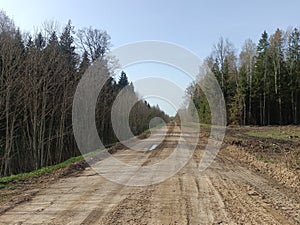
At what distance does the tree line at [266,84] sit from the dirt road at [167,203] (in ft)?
130

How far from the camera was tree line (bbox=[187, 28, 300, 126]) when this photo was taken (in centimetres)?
4697

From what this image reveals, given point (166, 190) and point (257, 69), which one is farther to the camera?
point (257, 69)

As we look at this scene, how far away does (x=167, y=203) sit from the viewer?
603 centimetres

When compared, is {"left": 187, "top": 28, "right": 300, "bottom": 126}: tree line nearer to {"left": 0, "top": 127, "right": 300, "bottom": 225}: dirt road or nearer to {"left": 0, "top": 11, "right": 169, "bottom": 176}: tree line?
{"left": 0, "top": 11, "right": 169, "bottom": 176}: tree line

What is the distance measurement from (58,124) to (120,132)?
1376 centimetres

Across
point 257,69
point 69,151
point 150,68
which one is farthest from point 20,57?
point 257,69

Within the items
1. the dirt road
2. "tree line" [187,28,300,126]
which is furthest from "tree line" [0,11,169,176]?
"tree line" [187,28,300,126]

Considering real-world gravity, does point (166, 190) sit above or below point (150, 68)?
below

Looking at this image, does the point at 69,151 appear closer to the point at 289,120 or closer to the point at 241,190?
the point at 241,190

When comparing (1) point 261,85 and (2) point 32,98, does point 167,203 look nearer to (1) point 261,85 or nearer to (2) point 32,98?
(2) point 32,98

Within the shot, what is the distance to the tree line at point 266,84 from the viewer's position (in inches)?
1849

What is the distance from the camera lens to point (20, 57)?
14.5m

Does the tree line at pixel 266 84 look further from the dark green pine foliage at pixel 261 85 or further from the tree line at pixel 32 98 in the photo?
the tree line at pixel 32 98

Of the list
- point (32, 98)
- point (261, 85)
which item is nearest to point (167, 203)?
point (32, 98)
